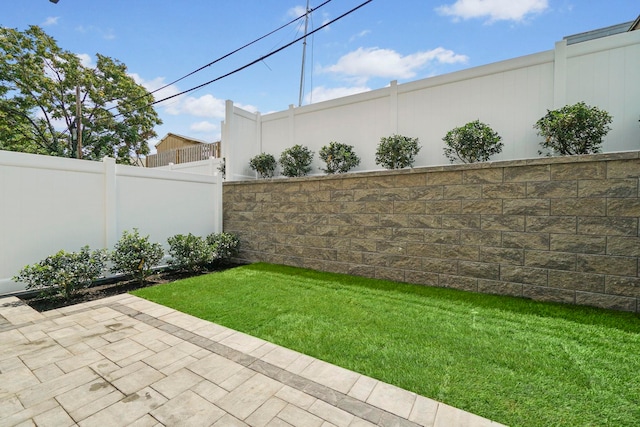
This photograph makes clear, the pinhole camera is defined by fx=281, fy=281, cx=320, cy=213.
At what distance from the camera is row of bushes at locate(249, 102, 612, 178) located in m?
4.41

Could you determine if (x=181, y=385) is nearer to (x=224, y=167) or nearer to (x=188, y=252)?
(x=188, y=252)

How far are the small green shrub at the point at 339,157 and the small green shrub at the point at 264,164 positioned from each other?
1721 mm

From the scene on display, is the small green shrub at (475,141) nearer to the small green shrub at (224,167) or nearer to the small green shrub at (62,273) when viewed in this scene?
the small green shrub at (224,167)

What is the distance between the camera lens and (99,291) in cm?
436

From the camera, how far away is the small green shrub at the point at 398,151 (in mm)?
5930

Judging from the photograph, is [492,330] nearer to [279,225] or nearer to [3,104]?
[279,225]

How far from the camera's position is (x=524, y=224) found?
377 centimetres

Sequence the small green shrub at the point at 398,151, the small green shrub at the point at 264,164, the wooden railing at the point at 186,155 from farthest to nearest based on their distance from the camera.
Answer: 1. the wooden railing at the point at 186,155
2. the small green shrub at the point at 264,164
3. the small green shrub at the point at 398,151

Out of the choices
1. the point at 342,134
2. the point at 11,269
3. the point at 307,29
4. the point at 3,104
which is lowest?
the point at 11,269

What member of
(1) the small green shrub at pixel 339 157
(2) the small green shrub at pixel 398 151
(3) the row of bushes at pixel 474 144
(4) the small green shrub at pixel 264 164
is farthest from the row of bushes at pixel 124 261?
(2) the small green shrub at pixel 398 151

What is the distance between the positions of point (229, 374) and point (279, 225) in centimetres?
396

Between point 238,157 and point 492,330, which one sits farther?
point 238,157

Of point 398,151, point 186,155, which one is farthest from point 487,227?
point 186,155

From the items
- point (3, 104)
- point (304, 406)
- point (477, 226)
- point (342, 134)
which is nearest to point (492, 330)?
point (477, 226)
